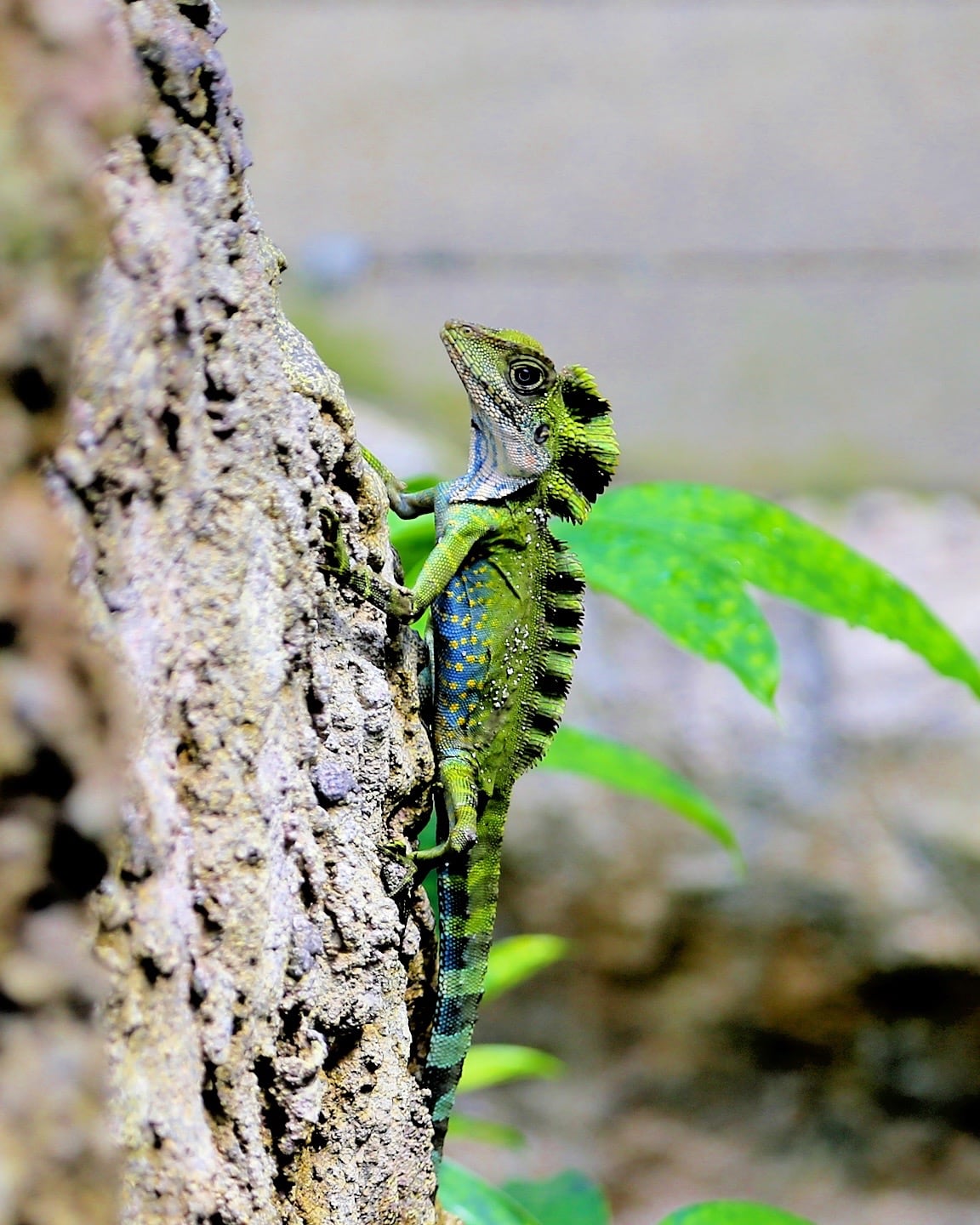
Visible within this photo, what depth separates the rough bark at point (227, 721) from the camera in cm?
91

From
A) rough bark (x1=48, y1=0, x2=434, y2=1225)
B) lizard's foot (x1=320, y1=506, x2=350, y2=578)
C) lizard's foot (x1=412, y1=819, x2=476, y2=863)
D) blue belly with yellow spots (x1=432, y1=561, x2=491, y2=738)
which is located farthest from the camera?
blue belly with yellow spots (x1=432, y1=561, x2=491, y2=738)

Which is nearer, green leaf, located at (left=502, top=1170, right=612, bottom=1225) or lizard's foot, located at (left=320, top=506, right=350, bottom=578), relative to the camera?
lizard's foot, located at (left=320, top=506, right=350, bottom=578)

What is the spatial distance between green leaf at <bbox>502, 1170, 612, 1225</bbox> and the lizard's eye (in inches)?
62.5

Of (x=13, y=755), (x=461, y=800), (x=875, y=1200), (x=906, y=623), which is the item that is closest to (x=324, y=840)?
(x=461, y=800)

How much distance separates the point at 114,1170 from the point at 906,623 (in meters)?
1.46

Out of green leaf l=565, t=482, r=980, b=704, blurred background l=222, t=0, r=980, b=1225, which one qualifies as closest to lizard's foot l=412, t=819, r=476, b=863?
green leaf l=565, t=482, r=980, b=704

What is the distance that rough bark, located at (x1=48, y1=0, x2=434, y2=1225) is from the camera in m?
0.91

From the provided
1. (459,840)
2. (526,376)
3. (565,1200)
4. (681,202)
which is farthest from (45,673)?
(681,202)

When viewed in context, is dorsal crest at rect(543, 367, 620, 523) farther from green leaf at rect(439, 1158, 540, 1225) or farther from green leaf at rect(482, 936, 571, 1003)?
green leaf at rect(439, 1158, 540, 1225)

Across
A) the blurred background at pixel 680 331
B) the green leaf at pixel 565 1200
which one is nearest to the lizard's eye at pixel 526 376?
the green leaf at pixel 565 1200

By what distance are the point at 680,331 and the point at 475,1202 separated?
4.31 m

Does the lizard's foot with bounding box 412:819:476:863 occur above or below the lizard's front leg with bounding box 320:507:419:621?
below

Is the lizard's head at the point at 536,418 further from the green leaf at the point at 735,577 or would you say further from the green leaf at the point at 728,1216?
the green leaf at the point at 728,1216

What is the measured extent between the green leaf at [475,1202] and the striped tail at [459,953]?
0.16 meters
